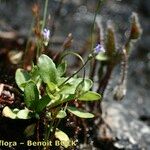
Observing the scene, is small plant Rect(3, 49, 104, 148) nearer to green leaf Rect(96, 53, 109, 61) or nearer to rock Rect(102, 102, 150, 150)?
green leaf Rect(96, 53, 109, 61)

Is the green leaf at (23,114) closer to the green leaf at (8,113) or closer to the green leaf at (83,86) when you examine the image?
the green leaf at (8,113)

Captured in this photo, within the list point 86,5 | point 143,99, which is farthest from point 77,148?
point 86,5

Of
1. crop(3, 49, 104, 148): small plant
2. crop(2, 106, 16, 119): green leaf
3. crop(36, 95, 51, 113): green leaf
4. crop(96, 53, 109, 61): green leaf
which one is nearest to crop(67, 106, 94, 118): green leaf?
crop(3, 49, 104, 148): small plant

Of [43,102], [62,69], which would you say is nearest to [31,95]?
[43,102]

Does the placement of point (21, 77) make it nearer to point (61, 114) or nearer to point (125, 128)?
point (61, 114)

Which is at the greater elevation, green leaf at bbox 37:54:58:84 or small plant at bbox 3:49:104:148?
green leaf at bbox 37:54:58:84

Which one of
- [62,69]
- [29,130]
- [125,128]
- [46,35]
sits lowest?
[125,128]
